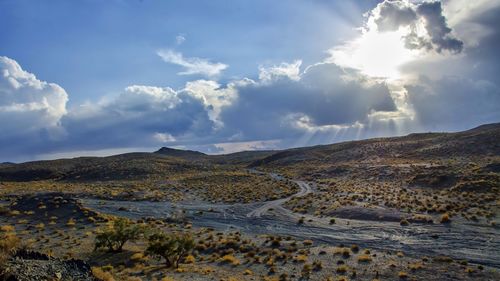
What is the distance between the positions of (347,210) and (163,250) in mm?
28069

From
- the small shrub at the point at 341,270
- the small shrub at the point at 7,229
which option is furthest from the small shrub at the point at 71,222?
the small shrub at the point at 341,270

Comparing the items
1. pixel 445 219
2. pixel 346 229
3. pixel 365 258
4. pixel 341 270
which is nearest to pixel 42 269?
pixel 341 270

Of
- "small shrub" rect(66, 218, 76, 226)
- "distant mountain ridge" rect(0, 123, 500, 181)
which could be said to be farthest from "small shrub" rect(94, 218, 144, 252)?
"distant mountain ridge" rect(0, 123, 500, 181)

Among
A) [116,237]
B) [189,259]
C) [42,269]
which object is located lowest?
[189,259]

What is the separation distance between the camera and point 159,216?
180ft

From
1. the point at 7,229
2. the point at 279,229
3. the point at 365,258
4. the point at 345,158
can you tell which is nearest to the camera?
the point at 365,258

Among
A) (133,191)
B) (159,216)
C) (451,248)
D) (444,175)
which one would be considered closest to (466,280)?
(451,248)

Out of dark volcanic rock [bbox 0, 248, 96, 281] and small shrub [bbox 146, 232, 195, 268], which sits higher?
dark volcanic rock [bbox 0, 248, 96, 281]

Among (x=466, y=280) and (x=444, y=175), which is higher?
(x=444, y=175)

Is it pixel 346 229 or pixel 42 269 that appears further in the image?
pixel 346 229

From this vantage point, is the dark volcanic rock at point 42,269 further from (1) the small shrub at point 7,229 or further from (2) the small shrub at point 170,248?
(1) the small shrub at point 7,229

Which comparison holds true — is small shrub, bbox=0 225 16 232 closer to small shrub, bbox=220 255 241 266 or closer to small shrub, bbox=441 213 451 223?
small shrub, bbox=220 255 241 266

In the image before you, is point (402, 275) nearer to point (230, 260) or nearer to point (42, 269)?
point (230, 260)

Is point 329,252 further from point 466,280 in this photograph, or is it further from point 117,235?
point 117,235
